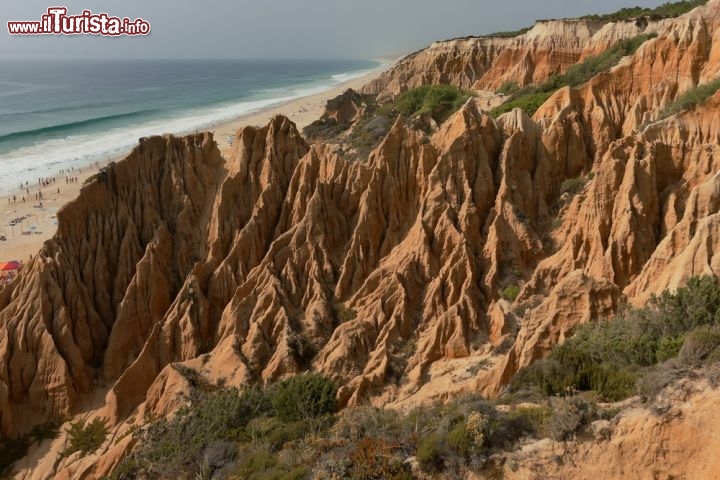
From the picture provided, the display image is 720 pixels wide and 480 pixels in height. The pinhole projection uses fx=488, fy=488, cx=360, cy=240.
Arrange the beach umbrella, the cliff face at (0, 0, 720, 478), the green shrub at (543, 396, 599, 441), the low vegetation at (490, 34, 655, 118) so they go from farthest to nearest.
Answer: the low vegetation at (490, 34, 655, 118)
the beach umbrella
the cliff face at (0, 0, 720, 478)
the green shrub at (543, 396, 599, 441)

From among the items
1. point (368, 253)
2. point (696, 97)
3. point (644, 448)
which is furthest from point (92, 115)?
point (644, 448)

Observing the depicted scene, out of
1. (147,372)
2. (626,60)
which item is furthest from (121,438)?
(626,60)

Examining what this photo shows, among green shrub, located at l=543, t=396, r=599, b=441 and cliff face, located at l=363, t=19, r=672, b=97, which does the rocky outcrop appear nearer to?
green shrub, located at l=543, t=396, r=599, b=441

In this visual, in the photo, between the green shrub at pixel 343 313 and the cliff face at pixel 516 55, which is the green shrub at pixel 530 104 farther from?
the green shrub at pixel 343 313

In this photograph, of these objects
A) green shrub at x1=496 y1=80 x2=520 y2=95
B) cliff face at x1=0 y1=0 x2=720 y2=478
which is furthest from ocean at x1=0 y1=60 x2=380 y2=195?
green shrub at x1=496 y1=80 x2=520 y2=95

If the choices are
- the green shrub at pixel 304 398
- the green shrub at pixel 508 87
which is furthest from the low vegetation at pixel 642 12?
the green shrub at pixel 304 398
